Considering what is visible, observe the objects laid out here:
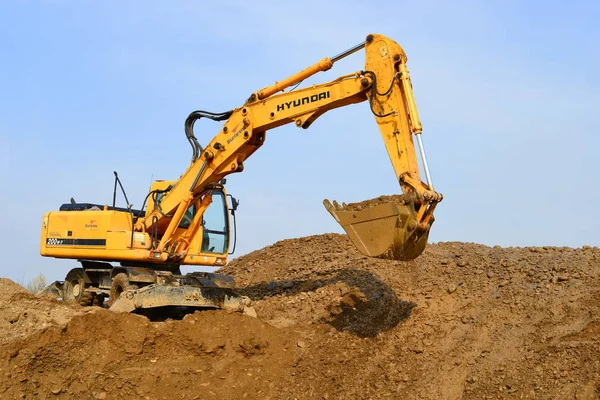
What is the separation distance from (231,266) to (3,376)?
8.80 meters

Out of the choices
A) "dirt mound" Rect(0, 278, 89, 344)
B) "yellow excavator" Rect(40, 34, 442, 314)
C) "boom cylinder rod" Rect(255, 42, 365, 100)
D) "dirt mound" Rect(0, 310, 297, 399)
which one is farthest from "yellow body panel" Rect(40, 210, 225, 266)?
"boom cylinder rod" Rect(255, 42, 365, 100)

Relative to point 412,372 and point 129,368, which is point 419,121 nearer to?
point 412,372

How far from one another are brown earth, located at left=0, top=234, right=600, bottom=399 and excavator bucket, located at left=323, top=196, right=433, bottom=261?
1828mm

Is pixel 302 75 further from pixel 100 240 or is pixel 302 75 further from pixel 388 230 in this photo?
pixel 100 240

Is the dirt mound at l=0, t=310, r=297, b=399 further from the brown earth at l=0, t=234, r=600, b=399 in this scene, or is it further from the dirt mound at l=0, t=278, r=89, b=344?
the dirt mound at l=0, t=278, r=89, b=344

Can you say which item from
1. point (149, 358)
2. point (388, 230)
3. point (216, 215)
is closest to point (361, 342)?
point (388, 230)

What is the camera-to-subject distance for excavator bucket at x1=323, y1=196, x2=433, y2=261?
8.51m

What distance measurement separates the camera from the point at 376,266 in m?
13.2

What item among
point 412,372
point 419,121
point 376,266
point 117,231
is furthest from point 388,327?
point 117,231

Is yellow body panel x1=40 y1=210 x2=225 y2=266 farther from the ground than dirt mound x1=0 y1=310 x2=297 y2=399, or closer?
farther from the ground

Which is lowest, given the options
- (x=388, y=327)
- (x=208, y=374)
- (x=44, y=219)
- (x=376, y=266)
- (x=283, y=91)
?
(x=208, y=374)

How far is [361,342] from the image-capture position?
10414 millimetres

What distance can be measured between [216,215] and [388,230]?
15.3 ft

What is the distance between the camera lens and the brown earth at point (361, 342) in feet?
29.0
